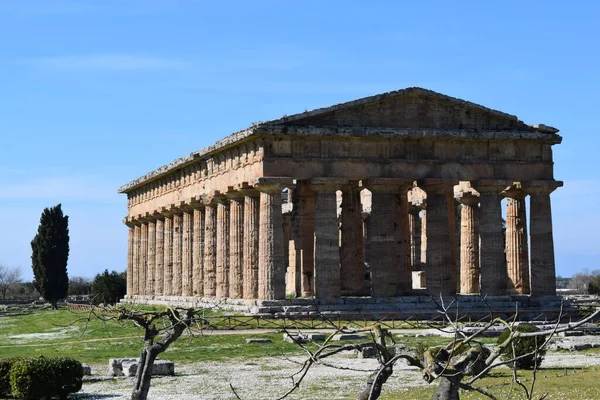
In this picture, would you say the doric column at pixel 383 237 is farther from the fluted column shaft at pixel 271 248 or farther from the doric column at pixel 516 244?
the doric column at pixel 516 244

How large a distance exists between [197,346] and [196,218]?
2169 centimetres

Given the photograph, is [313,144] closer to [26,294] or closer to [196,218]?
[196,218]

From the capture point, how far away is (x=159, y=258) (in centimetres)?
6241

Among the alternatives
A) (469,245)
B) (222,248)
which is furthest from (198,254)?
(469,245)

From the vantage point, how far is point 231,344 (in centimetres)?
3281

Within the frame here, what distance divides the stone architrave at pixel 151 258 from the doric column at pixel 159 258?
110cm

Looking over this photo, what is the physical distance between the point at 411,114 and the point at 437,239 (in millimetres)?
5453

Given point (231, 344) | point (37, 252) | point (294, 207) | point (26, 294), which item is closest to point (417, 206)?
point (294, 207)

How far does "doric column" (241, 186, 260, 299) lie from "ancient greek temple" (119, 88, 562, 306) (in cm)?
5

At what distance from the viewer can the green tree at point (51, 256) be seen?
267 feet

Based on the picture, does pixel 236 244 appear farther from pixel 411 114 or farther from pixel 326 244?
pixel 411 114

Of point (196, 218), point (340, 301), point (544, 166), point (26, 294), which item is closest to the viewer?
point (340, 301)

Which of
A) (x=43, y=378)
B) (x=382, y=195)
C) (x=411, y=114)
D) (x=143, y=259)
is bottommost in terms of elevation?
(x=43, y=378)

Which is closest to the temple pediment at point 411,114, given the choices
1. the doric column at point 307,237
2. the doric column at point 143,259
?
the doric column at point 307,237
